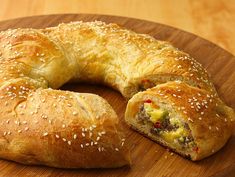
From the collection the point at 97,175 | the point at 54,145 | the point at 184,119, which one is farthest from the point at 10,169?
the point at 184,119

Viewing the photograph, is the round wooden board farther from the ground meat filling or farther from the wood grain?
the wood grain

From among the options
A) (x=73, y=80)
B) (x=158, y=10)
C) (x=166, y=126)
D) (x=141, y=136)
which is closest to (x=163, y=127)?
(x=166, y=126)

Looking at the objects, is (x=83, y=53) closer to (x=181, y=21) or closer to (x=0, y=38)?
(x=0, y=38)

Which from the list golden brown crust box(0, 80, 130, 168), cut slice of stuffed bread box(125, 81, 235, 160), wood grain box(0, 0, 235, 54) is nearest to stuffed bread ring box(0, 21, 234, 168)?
golden brown crust box(0, 80, 130, 168)

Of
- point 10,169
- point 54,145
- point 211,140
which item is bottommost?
point 10,169

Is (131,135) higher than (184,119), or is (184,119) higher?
(184,119)

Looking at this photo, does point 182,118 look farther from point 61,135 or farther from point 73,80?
point 73,80

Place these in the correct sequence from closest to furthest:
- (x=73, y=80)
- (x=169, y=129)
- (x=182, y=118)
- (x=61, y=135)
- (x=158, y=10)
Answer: (x=61, y=135) < (x=182, y=118) < (x=169, y=129) < (x=73, y=80) < (x=158, y=10)

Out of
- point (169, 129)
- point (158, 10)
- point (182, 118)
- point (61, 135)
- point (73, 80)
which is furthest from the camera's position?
point (158, 10)
